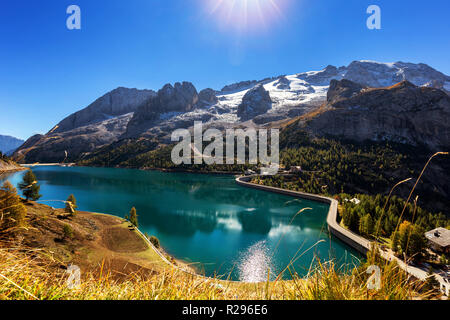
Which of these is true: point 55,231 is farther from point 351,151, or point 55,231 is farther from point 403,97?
point 403,97

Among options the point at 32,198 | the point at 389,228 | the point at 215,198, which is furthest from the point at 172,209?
the point at 389,228

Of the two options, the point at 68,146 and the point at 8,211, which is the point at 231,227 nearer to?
the point at 8,211

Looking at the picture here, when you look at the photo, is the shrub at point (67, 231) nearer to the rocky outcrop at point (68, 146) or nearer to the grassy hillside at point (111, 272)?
the grassy hillside at point (111, 272)

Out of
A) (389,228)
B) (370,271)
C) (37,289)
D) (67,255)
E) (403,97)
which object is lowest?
(389,228)

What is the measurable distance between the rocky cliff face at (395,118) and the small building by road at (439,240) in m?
84.0

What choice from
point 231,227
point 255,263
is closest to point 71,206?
point 255,263

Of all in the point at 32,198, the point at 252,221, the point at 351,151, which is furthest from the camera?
the point at 351,151

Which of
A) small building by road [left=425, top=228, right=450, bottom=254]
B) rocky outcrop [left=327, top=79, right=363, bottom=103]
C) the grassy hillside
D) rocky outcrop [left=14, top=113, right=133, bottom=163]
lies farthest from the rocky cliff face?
rocky outcrop [left=14, top=113, right=133, bottom=163]

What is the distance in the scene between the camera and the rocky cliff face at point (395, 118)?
8794 centimetres

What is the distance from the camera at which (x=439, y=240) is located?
1722cm

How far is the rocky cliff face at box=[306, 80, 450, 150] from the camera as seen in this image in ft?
289
